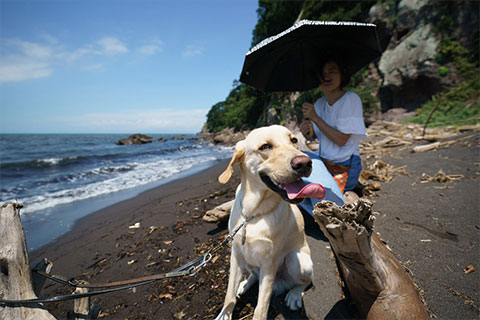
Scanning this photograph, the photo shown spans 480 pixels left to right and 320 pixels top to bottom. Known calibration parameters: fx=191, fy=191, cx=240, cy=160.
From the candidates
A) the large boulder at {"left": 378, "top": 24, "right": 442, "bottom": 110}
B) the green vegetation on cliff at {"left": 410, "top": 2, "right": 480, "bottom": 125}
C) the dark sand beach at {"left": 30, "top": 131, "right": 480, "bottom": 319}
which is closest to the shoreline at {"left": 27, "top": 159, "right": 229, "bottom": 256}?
the dark sand beach at {"left": 30, "top": 131, "right": 480, "bottom": 319}

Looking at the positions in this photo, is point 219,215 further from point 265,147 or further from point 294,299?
point 265,147

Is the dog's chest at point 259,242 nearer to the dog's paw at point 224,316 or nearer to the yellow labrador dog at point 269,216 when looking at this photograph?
the yellow labrador dog at point 269,216

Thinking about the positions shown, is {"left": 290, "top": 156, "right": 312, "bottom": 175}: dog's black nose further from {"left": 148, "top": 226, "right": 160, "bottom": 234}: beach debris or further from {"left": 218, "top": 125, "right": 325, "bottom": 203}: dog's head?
{"left": 148, "top": 226, "right": 160, "bottom": 234}: beach debris

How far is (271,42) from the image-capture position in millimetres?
2594

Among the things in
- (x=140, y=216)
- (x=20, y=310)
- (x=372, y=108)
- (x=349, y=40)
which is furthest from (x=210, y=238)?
(x=372, y=108)

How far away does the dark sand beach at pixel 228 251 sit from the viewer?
2.12 meters

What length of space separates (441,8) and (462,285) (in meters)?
24.2

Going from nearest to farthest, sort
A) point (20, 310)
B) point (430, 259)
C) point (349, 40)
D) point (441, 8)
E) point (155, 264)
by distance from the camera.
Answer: point (20, 310) < point (430, 259) < point (349, 40) < point (155, 264) < point (441, 8)

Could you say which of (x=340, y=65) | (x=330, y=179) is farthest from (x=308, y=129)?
(x=330, y=179)

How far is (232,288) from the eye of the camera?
201 centimetres

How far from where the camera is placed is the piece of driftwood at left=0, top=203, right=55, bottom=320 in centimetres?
155

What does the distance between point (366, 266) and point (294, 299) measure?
108 centimetres

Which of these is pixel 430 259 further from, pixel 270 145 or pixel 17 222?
pixel 17 222

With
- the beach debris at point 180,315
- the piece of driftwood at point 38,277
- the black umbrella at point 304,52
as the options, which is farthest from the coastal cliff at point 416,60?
the piece of driftwood at point 38,277
